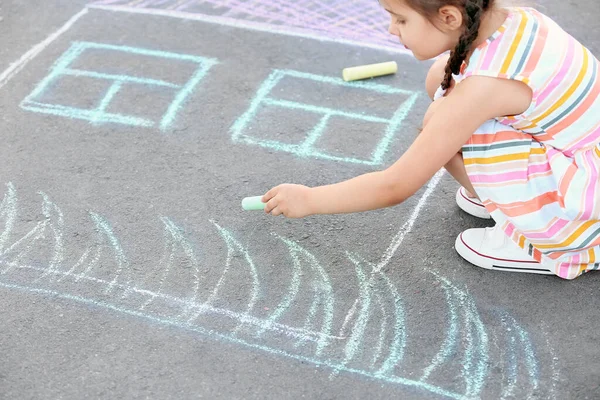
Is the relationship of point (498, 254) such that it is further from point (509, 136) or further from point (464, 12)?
point (464, 12)

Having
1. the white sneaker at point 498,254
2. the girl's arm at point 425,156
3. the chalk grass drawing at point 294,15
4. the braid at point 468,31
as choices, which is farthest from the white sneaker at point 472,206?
the chalk grass drawing at point 294,15

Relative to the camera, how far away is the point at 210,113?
7.55 ft

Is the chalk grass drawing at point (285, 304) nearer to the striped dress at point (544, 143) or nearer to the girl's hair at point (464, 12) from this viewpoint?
the striped dress at point (544, 143)

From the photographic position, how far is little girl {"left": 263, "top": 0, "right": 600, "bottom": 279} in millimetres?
1528

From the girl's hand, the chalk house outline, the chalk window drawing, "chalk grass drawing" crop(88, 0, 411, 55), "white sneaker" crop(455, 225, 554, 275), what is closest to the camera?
the girl's hand

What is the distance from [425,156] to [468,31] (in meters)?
0.26

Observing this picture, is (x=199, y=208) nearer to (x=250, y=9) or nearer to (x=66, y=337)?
(x=66, y=337)

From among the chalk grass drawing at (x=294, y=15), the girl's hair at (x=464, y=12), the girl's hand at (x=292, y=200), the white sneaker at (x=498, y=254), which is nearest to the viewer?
the girl's hair at (x=464, y=12)

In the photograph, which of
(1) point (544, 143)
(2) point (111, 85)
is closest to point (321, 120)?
(2) point (111, 85)

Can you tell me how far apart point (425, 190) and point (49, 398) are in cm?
105

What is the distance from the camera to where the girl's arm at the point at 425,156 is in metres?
1.53

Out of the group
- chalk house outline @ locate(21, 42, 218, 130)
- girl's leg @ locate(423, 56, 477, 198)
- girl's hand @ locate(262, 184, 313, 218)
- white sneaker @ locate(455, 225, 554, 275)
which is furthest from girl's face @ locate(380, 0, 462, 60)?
chalk house outline @ locate(21, 42, 218, 130)

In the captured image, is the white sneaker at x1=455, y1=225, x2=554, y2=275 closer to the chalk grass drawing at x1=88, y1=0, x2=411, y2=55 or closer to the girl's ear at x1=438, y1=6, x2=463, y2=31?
the girl's ear at x1=438, y1=6, x2=463, y2=31

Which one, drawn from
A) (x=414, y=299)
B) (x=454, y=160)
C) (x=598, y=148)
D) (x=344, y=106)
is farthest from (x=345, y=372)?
(x=344, y=106)
